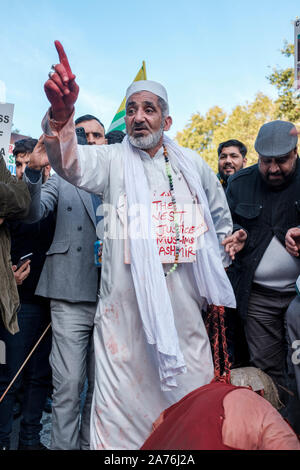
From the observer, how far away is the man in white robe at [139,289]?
2.38m

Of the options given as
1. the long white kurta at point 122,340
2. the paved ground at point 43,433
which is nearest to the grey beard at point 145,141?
the long white kurta at point 122,340

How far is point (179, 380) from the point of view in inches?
101

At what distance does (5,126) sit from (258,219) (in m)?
1.94

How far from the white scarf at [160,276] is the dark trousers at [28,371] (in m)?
1.13

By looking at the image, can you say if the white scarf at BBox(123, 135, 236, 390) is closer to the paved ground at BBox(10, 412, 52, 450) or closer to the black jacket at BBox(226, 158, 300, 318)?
the black jacket at BBox(226, 158, 300, 318)

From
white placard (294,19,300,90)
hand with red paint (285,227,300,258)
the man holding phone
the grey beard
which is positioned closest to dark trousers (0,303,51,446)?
the man holding phone

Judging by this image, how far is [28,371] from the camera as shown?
11.2 ft

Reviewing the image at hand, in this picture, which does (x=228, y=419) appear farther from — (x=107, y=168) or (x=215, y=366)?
(x=107, y=168)

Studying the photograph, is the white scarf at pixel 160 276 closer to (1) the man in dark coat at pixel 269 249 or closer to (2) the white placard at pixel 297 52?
(1) the man in dark coat at pixel 269 249

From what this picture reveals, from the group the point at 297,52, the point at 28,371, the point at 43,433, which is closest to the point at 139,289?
the point at 28,371

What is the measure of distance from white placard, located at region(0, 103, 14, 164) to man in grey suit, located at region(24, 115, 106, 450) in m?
0.52

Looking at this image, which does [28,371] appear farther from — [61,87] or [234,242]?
[61,87]

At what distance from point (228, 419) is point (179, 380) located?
3.92ft
